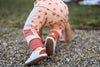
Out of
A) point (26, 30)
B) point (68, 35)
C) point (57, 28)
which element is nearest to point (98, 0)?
point (68, 35)

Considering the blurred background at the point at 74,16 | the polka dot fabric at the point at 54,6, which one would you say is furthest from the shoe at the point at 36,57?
the blurred background at the point at 74,16

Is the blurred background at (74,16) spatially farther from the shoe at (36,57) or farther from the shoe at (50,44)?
the shoe at (36,57)

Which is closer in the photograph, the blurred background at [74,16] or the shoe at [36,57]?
the shoe at [36,57]

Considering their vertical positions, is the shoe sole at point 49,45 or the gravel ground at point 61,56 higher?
the shoe sole at point 49,45

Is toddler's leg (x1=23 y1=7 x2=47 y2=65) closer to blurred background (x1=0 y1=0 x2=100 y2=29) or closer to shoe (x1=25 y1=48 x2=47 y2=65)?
shoe (x1=25 y1=48 x2=47 y2=65)

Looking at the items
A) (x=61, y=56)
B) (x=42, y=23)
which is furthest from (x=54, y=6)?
(x=61, y=56)

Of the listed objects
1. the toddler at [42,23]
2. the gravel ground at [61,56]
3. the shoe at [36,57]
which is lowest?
the gravel ground at [61,56]

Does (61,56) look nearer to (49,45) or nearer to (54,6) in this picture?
(49,45)

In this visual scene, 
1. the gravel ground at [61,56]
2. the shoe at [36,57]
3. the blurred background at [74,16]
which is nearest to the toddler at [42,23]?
the shoe at [36,57]

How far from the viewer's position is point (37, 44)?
4.88ft

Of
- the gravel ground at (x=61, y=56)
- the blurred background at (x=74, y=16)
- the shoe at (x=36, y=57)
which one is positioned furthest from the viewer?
the blurred background at (x=74, y=16)

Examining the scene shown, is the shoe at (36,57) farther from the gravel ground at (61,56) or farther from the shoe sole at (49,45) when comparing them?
the shoe sole at (49,45)

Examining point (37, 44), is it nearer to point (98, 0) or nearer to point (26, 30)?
point (26, 30)

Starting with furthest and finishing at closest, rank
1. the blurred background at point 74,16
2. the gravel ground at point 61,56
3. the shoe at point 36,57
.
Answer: the blurred background at point 74,16
the gravel ground at point 61,56
the shoe at point 36,57
